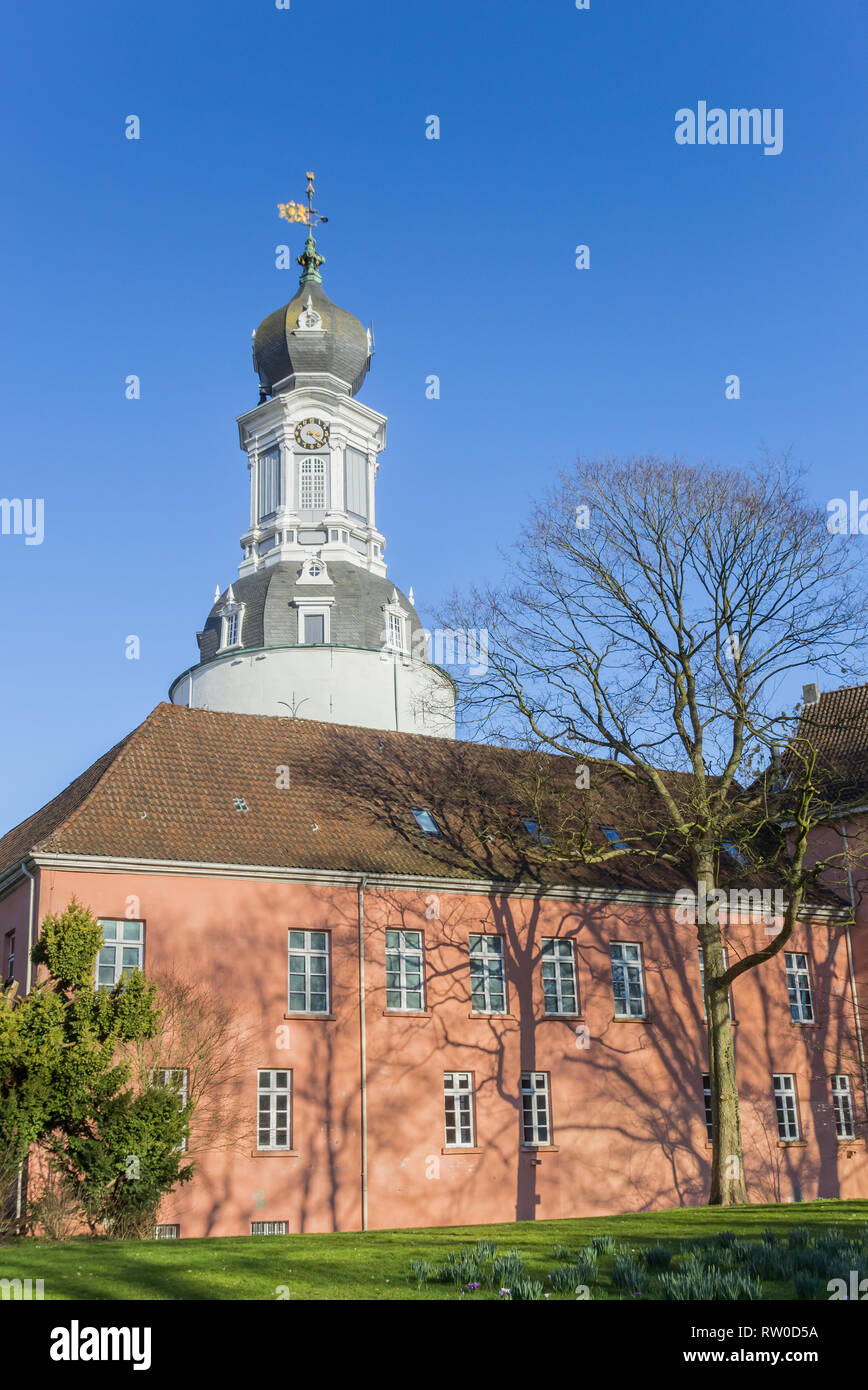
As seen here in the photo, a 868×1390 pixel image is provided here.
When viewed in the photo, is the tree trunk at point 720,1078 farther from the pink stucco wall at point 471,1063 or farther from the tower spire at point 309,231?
the tower spire at point 309,231

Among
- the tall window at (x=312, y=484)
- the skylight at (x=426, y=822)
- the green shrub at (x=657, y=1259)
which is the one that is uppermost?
the tall window at (x=312, y=484)

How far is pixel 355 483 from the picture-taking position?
5903cm

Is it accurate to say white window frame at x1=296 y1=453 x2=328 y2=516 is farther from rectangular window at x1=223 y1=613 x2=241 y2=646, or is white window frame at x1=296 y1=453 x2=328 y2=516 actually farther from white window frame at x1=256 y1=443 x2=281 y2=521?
rectangular window at x1=223 y1=613 x2=241 y2=646

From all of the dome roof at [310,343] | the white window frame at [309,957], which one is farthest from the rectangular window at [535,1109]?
the dome roof at [310,343]

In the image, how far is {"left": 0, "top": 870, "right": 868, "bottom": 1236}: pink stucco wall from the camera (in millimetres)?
24641

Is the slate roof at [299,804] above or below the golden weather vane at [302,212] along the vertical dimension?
below

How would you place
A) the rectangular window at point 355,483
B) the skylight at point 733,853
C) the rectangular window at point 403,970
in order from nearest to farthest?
the rectangular window at point 403,970, the skylight at point 733,853, the rectangular window at point 355,483

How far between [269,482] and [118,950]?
37.1 m

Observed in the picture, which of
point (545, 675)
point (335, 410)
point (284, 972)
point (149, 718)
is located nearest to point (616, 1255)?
point (284, 972)

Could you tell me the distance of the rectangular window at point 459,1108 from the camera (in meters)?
26.7

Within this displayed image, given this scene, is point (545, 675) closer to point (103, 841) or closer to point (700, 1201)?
point (103, 841)

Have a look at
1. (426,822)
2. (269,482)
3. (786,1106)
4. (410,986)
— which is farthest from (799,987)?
(269,482)

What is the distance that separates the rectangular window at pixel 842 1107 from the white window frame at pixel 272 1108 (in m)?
14.0
